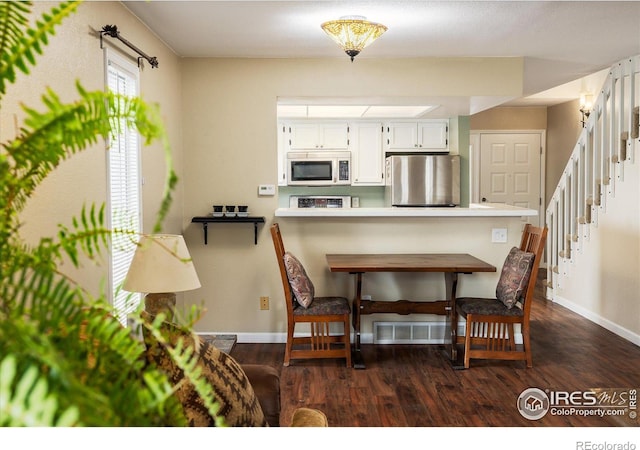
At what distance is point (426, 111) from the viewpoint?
5824mm

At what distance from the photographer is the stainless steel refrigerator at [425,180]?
6.38 meters

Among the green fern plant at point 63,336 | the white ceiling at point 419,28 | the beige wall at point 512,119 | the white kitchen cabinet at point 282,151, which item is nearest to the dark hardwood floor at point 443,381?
the white ceiling at point 419,28

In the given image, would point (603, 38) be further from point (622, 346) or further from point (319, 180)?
point (319, 180)

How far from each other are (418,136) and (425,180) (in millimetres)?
612

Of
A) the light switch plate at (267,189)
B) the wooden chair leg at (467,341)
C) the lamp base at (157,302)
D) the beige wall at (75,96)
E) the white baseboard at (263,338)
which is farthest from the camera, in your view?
the white baseboard at (263,338)

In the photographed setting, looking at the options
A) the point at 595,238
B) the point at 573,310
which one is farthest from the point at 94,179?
the point at 573,310

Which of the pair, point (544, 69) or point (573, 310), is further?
point (573, 310)

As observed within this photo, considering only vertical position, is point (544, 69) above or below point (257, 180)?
above

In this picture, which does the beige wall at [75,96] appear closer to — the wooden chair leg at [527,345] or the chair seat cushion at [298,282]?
the chair seat cushion at [298,282]

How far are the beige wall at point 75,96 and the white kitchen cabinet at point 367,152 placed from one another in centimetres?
357

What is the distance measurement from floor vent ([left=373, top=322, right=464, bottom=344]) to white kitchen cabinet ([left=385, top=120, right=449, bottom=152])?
2.78 m

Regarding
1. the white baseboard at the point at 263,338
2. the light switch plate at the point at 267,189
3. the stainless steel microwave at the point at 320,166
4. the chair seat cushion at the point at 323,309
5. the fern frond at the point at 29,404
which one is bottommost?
the white baseboard at the point at 263,338

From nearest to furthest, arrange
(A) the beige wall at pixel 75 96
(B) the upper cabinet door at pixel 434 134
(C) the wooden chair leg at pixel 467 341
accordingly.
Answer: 1. (A) the beige wall at pixel 75 96
2. (C) the wooden chair leg at pixel 467 341
3. (B) the upper cabinet door at pixel 434 134
